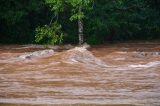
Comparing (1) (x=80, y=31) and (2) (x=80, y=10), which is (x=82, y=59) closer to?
(2) (x=80, y=10)

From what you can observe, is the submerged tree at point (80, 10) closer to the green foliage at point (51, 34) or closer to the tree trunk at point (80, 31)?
the tree trunk at point (80, 31)

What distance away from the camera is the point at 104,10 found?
104 feet

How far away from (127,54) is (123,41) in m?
9.82

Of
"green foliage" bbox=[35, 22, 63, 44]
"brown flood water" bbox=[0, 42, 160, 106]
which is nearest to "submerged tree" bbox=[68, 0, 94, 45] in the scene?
"green foliage" bbox=[35, 22, 63, 44]

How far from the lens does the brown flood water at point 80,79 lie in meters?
11.9

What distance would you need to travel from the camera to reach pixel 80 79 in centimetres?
1550

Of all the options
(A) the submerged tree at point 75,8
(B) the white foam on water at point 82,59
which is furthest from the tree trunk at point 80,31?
(B) the white foam on water at point 82,59

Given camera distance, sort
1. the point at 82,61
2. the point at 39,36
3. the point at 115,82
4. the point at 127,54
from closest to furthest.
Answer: the point at 115,82, the point at 82,61, the point at 127,54, the point at 39,36

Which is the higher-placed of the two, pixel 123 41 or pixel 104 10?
pixel 104 10

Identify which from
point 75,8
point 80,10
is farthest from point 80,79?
point 75,8

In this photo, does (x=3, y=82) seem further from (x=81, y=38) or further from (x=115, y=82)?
(x=81, y=38)

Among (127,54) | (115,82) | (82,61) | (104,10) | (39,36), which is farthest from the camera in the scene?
(104,10)

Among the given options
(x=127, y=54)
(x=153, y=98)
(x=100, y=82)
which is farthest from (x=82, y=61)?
(x=153, y=98)

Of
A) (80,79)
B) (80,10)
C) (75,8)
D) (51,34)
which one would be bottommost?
(80,79)
